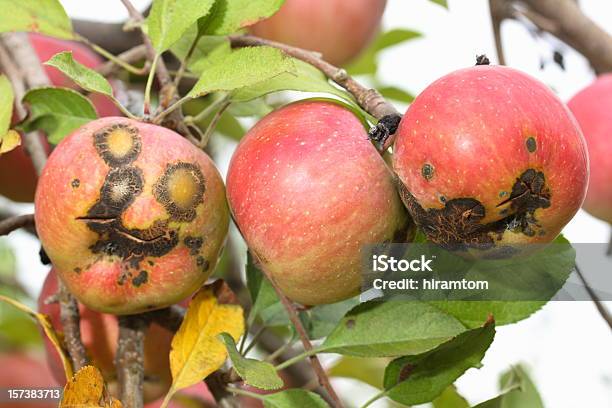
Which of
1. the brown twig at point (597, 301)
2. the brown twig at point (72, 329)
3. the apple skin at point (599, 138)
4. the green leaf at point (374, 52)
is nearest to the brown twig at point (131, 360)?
the brown twig at point (72, 329)

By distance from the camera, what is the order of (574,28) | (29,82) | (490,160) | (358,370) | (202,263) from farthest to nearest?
(358,370) < (574,28) < (29,82) < (202,263) < (490,160)

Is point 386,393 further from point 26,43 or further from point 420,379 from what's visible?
point 26,43

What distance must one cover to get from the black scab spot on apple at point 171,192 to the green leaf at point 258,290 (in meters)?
0.18

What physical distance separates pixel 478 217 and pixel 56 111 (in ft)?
1.32

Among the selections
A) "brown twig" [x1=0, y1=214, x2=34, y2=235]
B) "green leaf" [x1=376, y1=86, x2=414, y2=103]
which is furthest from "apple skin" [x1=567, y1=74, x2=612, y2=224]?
"brown twig" [x1=0, y1=214, x2=34, y2=235]

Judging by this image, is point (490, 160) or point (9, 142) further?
point (9, 142)

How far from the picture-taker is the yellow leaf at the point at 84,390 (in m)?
0.58

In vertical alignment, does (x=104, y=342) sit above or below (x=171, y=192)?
below

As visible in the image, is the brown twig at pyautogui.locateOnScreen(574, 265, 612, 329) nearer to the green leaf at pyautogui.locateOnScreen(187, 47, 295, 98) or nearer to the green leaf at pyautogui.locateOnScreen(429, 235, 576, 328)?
the green leaf at pyautogui.locateOnScreen(429, 235, 576, 328)

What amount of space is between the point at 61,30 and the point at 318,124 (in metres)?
0.29

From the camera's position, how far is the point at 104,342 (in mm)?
817

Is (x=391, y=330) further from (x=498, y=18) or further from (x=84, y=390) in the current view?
(x=498, y=18)

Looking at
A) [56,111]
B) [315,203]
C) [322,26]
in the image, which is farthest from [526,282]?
[322,26]

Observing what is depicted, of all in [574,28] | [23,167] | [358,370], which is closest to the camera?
[23,167]
